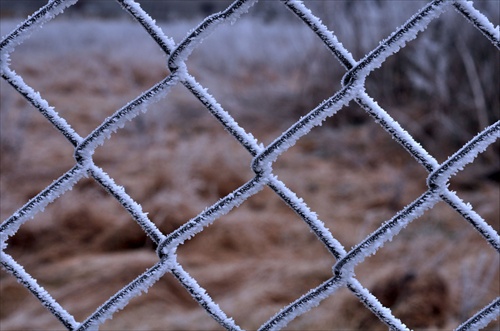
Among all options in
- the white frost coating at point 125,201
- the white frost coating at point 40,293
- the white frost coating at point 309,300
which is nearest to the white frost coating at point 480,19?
the white frost coating at point 309,300

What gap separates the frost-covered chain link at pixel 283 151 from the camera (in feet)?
2.44

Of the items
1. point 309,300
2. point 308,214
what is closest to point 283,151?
point 308,214

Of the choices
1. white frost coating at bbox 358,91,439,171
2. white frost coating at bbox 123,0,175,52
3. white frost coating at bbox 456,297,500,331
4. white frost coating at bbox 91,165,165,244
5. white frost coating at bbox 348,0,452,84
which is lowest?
white frost coating at bbox 456,297,500,331

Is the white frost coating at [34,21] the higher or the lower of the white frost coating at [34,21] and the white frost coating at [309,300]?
the higher

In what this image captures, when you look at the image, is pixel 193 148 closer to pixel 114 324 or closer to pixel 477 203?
pixel 477 203

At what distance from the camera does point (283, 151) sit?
0.78 metres

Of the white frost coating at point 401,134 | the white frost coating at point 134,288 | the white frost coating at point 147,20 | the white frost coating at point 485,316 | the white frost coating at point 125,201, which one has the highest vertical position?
the white frost coating at point 147,20

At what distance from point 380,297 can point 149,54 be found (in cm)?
493

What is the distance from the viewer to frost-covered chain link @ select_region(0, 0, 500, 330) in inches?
29.3

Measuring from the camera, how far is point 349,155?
302cm

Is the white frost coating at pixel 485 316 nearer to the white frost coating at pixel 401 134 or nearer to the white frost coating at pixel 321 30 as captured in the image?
the white frost coating at pixel 401 134

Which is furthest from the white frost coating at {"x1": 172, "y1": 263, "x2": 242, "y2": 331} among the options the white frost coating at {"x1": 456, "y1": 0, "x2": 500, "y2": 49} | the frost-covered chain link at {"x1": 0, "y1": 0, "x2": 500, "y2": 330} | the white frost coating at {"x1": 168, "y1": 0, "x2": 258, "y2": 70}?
the white frost coating at {"x1": 456, "y1": 0, "x2": 500, "y2": 49}

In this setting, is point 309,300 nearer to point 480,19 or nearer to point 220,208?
point 220,208

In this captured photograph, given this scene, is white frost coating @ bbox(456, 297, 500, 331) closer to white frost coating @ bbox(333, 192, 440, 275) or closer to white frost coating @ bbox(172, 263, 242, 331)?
white frost coating @ bbox(333, 192, 440, 275)
